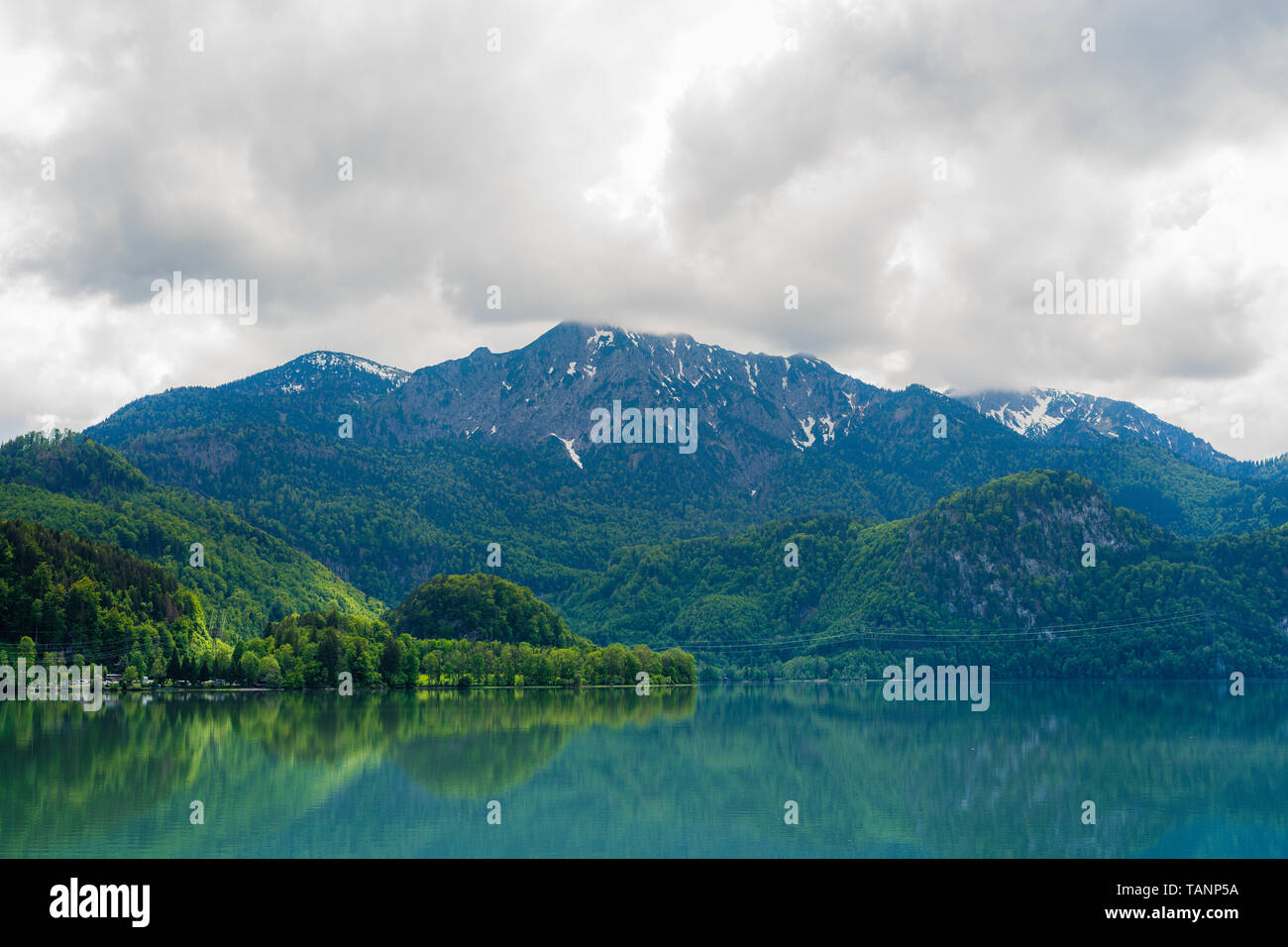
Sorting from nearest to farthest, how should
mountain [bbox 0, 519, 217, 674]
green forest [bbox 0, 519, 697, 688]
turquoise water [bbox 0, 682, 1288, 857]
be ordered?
1. turquoise water [bbox 0, 682, 1288, 857]
2. mountain [bbox 0, 519, 217, 674]
3. green forest [bbox 0, 519, 697, 688]

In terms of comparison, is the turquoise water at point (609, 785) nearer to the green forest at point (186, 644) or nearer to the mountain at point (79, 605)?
the mountain at point (79, 605)

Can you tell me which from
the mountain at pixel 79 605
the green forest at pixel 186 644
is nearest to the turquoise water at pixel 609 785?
the mountain at pixel 79 605

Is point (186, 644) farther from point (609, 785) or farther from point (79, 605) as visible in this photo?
point (609, 785)

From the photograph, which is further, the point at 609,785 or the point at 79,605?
the point at 79,605

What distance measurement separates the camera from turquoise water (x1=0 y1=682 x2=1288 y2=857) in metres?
41.6

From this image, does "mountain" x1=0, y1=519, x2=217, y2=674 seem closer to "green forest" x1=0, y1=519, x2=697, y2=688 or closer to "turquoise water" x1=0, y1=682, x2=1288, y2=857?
"green forest" x1=0, y1=519, x2=697, y2=688

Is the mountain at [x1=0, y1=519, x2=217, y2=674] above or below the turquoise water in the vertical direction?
above

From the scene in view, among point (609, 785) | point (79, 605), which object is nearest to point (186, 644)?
point (79, 605)

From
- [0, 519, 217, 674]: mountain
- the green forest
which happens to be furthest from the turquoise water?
the green forest

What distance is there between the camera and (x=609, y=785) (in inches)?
2260

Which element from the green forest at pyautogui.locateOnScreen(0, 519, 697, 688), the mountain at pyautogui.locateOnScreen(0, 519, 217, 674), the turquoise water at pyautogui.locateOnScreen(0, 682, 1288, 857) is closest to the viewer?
the turquoise water at pyautogui.locateOnScreen(0, 682, 1288, 857)

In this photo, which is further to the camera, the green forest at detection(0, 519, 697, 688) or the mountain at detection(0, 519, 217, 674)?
the green forest at detection(0, 519, 697, 688)
